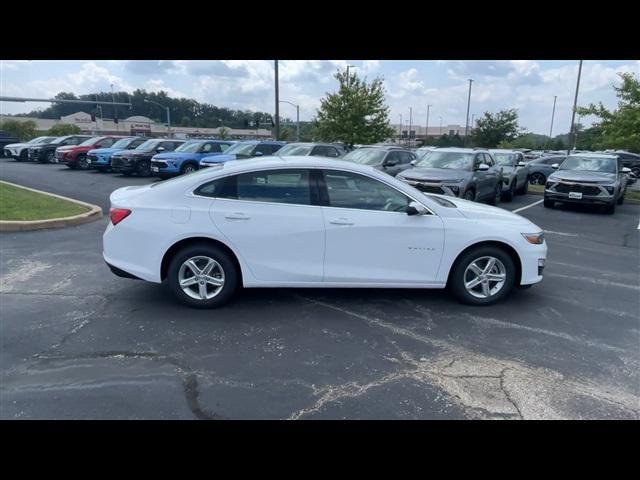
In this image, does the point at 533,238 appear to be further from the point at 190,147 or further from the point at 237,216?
the point at 190,147

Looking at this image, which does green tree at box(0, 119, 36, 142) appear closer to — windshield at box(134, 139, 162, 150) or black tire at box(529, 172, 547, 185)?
windshield at box(134, 139, 162, 150)

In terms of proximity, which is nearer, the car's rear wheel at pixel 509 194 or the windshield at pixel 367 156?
the windshield at pixel 367 156

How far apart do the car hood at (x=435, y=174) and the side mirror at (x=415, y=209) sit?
18.0ft

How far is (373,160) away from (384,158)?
0.36 metres

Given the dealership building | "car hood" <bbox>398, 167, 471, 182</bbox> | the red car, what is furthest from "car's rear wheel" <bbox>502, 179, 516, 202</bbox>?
the dealership building

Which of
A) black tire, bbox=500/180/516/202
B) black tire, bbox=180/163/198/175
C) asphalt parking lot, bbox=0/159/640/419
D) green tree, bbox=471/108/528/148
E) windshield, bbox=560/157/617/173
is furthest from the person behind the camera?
green tree, bbox=471/108/528/148

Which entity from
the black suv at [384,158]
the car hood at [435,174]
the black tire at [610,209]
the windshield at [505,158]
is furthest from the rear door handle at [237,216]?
the windshield at [505,158]

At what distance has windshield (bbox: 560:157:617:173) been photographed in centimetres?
1266

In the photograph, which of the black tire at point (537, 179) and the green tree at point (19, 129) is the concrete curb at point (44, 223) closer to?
the black tire at point (537, 179)

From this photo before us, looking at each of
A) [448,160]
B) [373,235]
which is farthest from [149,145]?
[373,235]

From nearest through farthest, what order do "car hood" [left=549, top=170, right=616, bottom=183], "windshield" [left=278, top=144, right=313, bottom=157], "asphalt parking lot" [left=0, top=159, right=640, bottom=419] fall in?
1. "asphalt parking lot" [left=0, top=159, right=640, bottom=419]
2. "car hood" [left=549, top=170, right=616, bottom=183]
3. "windshield" [left=278, top=144, right=313, bottom=157]

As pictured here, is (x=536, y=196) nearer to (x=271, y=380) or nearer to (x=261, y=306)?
(x=261, y=306)

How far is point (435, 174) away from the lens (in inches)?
395

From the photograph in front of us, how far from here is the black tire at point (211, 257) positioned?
4340mm
